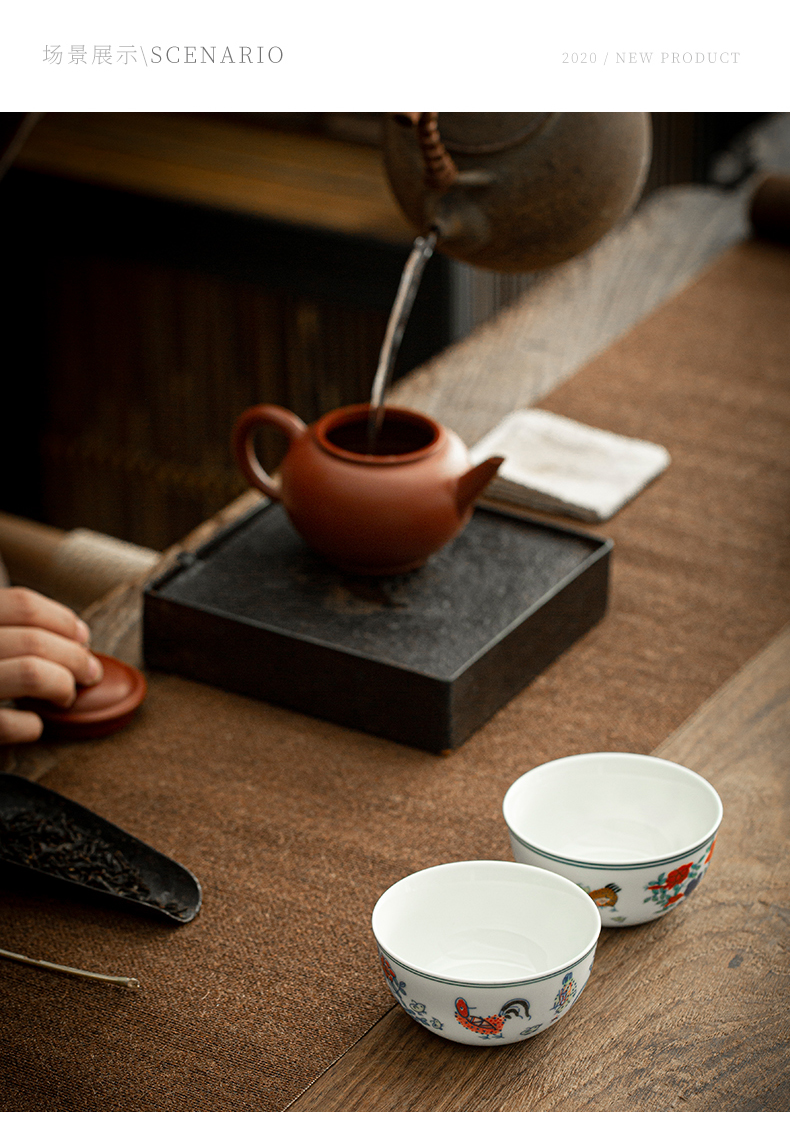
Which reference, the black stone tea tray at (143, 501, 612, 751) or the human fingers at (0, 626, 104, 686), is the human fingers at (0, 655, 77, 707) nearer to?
the human fingers at (0, 626, 104, 686)

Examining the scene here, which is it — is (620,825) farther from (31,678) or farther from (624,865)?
(31,678)

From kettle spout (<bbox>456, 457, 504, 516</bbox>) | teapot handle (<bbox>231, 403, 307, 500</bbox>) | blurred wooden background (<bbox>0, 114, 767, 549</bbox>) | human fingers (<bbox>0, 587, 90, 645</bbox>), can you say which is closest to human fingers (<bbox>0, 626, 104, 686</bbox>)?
human fingers (<bbox>0, 587, 90, 645</bbox>)

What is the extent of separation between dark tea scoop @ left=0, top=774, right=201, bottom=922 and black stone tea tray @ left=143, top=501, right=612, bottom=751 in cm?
21

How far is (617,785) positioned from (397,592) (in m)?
0.30

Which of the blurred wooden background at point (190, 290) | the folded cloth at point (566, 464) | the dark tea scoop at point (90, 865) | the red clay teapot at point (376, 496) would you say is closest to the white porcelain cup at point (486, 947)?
the dark tea scoop at point (90, 865)

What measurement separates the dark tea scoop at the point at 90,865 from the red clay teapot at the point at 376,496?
0.32m

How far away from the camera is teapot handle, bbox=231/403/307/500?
3.61 ft

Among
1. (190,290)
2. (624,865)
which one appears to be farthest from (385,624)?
(190,290)

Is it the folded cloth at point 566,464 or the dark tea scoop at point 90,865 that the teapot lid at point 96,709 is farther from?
the folded cloth at point 566,464

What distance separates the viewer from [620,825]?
85 centimetres

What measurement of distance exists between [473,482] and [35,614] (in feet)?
1.24
